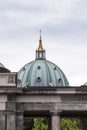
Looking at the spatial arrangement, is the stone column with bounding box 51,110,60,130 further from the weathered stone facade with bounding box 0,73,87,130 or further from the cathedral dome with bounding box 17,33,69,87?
the cathedral dome with bounding box 17,33,69,87

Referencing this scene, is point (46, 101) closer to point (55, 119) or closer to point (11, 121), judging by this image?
point (55, 119)

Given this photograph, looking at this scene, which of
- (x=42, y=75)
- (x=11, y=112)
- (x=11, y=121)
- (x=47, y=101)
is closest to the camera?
(x=11, y=121)

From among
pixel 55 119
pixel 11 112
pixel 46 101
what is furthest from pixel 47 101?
pixel 11 112

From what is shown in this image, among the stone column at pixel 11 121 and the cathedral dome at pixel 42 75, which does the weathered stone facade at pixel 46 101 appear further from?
the cathedral dome at pixel 42 75

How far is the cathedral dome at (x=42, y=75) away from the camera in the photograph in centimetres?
12988

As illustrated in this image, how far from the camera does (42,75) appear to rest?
132 m

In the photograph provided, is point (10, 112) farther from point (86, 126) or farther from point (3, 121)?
point (86, 126)

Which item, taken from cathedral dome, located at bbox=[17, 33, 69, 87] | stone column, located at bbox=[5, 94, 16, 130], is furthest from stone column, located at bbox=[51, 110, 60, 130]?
cathedral dome, located at bbox=[17, 33, 69, 87]

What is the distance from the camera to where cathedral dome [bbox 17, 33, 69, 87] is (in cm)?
12988

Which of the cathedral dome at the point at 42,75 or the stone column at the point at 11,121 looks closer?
the stone column at the point at 11,121

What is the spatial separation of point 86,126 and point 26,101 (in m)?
10.9

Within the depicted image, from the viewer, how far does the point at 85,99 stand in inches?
1438

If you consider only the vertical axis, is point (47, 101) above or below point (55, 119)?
above

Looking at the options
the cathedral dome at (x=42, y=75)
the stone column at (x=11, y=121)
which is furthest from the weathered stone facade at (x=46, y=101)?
the cathedral dome at (x=42, y=75)
